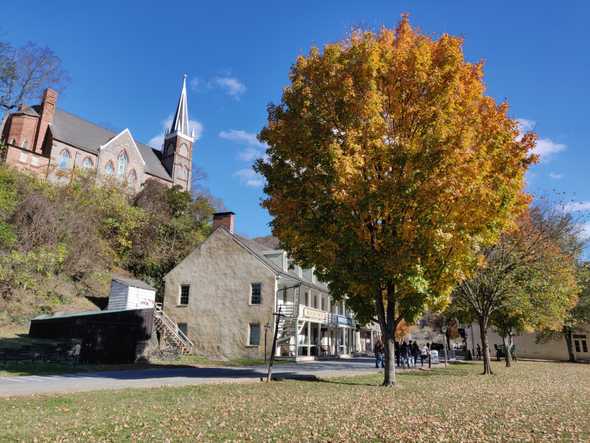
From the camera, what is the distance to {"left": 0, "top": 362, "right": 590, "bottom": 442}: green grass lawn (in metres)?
6.86

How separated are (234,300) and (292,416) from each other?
2318 centimetres

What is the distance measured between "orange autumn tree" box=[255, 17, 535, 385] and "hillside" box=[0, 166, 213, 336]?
2168 cm

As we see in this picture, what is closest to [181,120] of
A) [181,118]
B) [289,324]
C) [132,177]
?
[181,118]

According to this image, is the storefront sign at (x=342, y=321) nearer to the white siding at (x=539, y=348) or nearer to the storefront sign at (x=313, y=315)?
the storefront sign at (x=313, y=315)

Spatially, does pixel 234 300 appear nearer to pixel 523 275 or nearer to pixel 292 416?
pixel 523 275

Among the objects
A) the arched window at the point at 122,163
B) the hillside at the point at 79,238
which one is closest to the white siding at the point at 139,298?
the hillside at the point at 79,238

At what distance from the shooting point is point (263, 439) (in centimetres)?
659

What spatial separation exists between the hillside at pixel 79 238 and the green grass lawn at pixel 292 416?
20441mm

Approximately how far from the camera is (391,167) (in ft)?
45.0

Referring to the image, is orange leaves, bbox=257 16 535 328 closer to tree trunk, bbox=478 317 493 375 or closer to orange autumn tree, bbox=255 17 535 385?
orange autumn tree, bbox=255 17 535 385

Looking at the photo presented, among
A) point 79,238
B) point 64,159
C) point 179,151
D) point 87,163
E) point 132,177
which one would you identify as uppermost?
point 179,151

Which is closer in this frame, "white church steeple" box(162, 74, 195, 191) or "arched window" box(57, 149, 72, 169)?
"arched window" box(57, 149, 72, 169)

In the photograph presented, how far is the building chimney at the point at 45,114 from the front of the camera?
55.3 meters

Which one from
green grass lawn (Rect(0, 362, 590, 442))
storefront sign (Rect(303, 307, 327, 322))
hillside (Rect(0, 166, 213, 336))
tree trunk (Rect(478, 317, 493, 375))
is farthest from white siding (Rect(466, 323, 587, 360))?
green grass lawn (Rect(0, 362, 590, 442))
